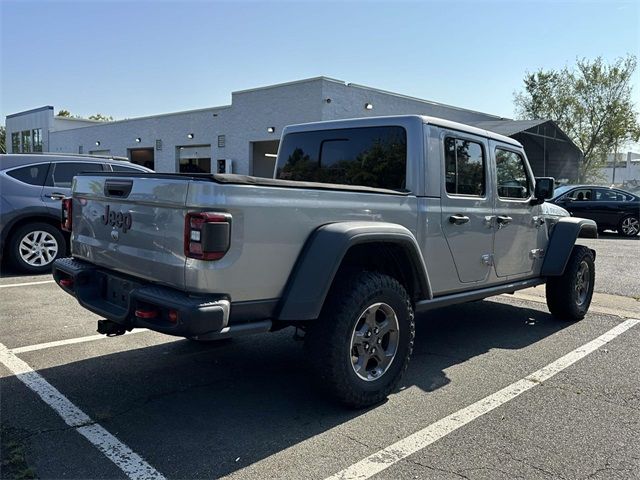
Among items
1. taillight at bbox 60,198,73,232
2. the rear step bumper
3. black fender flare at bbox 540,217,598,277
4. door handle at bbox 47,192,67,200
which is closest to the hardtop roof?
black fender flare at bbox 540,217,598,277

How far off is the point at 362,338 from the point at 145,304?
56.3 inches

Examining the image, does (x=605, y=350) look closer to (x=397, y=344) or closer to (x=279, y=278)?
(x=397, y=344)

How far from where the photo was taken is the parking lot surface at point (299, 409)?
9.69 feet

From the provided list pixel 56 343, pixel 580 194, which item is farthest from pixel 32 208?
pixel 580 194

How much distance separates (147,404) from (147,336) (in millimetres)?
1723

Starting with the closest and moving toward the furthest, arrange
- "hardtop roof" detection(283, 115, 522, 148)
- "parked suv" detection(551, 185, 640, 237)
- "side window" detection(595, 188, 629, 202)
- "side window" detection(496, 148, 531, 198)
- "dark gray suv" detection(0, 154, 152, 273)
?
1. "hardtop roof" detection(283, 115, 522, 148)
2. "side window" detection(496, 148, 531, 198)
3. "dark gray suv" detection(0, 154, 152, 273)
4. "parked suv" detection(551, 185, 640, 237)
5. "side window" detection(595, 188, 629, 202)

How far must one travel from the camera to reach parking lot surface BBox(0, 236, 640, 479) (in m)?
2.95

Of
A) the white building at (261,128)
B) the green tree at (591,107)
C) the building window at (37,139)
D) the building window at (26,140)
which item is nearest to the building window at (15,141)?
the building window at (26,140)

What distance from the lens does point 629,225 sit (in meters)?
16.8

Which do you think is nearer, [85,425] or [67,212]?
[85,425]

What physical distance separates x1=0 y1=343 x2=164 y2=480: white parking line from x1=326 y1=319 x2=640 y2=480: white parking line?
101 centimetres

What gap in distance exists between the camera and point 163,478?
276cm

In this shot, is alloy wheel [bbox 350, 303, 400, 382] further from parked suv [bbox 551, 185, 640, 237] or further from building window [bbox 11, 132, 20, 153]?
building window [bbox 11, 132, 20, 153]

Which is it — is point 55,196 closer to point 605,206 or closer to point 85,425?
point 85,425
